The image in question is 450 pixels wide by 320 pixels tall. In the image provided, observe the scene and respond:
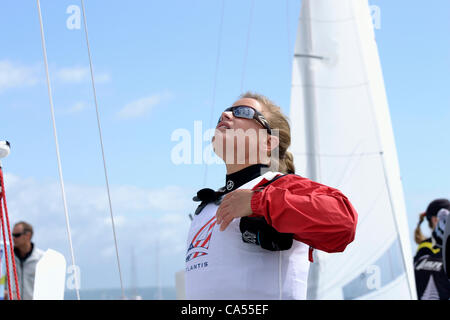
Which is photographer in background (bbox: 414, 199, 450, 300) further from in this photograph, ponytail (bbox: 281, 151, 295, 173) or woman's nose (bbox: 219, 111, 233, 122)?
woman's nose (bbox: 219, 111, 233, 122)

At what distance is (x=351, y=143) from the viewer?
25.1ft

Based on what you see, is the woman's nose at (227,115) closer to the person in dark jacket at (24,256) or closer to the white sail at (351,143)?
the person in dark jacket at (24,256)

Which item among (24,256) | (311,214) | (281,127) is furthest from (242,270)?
(24,256)

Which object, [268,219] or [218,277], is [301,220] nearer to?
[268,219]

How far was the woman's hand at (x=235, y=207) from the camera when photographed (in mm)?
1568

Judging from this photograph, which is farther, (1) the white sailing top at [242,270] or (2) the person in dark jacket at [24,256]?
(2) the person in dark jacket at [24,256]

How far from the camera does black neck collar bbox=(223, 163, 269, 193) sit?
189 cm

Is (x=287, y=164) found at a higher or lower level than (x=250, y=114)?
lower

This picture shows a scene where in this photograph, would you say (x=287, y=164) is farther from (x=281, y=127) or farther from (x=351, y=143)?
(x=351, y=143)

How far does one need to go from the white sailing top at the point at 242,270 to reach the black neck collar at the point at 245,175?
20 cm

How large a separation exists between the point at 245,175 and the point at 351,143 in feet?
19.7

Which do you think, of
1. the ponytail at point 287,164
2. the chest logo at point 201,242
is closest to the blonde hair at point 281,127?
the ponytail at point 287,164

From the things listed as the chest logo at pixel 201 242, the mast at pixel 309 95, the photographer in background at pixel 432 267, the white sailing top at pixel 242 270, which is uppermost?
the mast at pixel 309 95
